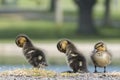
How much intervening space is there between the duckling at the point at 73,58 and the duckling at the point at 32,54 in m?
0.44

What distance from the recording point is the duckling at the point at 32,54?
13.2 meters

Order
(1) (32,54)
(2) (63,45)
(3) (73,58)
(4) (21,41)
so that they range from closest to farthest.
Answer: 1. (3) (73,58)
2. (2) (63,45)
3. (1) (32,54)
4. (4) (21,41)

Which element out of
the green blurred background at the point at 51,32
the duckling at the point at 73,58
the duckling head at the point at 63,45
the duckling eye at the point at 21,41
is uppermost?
the green blurred background at the point at 51,32

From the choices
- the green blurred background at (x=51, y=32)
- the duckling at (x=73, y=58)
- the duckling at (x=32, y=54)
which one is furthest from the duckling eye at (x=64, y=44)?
the green blurred background at (x=51, y=32)

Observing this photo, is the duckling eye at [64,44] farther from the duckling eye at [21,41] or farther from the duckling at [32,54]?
the duckling eye at [21,41]

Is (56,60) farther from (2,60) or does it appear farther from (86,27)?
(86,27)

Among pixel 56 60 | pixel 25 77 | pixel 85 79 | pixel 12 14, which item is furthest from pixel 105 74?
pixel 12 14

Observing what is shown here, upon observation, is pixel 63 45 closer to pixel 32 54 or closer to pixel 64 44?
pixel 64 44

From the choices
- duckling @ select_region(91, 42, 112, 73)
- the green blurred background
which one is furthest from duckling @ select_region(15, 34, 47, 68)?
the green blurred background

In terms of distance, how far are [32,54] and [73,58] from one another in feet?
2.98

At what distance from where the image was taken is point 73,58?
42.2 feet

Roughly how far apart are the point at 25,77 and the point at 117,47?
635 inches

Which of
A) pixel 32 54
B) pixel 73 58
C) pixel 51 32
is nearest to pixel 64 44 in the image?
pixel 73 58

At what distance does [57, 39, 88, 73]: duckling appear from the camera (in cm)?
1284
